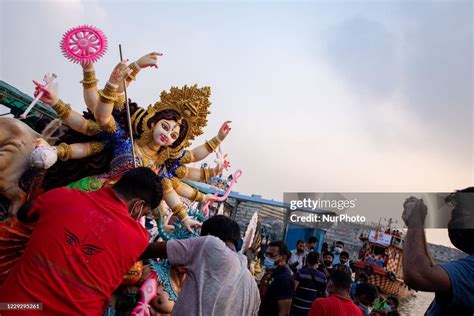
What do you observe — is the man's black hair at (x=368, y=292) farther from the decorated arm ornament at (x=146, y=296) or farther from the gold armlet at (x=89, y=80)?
the gold armlet at (x=89, y=80)

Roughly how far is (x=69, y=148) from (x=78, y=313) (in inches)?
91.0

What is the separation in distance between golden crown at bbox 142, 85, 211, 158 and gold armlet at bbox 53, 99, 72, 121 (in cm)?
75

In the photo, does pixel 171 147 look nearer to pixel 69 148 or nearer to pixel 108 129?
pixel 108 129

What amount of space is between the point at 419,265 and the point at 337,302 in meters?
1.47

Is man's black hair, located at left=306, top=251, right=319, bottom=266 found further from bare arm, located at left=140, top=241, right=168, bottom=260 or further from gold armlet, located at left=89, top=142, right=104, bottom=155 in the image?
bare arm, located at left=140, top=241, right=168, bottom=260

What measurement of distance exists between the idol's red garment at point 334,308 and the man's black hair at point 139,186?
5.19 ft

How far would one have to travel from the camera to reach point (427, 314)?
5.74 ft

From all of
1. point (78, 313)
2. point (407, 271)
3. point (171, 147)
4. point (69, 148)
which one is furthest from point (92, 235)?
point (171, 147)

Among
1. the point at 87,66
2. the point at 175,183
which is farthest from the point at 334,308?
the point at 87,66

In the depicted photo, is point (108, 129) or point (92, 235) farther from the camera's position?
point (108, 129)

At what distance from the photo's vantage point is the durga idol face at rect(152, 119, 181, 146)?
3.88m

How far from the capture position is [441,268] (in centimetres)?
153

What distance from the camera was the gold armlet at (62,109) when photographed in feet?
Answer: 11.6

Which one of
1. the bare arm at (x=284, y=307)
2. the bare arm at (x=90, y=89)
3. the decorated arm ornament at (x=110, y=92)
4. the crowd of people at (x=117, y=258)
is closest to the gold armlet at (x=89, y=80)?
the bare arm at (x=90, y=89)
